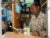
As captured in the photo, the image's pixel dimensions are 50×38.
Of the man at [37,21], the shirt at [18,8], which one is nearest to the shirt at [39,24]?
the man at [37,21]

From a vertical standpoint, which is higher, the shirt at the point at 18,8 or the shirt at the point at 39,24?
the shirt at the point at 18,8

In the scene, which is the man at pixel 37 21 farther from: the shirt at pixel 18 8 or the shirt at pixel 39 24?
the shirt at pixel 18 8

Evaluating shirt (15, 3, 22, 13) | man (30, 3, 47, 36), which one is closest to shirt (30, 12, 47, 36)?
man (30, 3, 47, 36)

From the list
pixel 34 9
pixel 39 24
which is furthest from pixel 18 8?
pixel 39 24

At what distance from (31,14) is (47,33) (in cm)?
26

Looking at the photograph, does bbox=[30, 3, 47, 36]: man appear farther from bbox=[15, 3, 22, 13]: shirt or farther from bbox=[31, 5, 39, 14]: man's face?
bbox=[15, 3, 22, 13]: shirt

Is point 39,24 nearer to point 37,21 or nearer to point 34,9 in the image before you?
point 37,21

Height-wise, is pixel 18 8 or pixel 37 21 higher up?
pixel 18 8

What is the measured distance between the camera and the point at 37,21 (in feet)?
4.19

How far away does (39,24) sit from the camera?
4.19 ft

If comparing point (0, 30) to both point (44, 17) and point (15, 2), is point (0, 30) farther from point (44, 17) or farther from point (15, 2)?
point (44, 17)

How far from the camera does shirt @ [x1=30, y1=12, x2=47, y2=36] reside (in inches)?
49.9

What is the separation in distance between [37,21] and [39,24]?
0.04m

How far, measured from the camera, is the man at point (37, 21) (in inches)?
50.1
